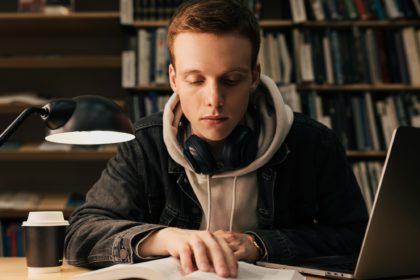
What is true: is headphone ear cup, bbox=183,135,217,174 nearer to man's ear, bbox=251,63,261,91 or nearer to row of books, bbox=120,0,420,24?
man's ear, bbox=251,63,261,91

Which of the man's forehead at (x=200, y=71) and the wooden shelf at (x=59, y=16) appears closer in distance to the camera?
the man's forehead at (x=200, y=71)

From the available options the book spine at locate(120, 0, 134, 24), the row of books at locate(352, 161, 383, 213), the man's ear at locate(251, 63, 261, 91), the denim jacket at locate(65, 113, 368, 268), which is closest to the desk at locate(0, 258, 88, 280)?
the denim jacket at locate(65, 113, 368, 268)

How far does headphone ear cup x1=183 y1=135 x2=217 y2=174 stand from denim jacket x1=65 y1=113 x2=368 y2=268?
0.33 ft

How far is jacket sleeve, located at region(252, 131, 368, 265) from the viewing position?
3.89ft

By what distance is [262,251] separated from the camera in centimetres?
115

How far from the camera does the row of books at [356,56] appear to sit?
315 centimetres

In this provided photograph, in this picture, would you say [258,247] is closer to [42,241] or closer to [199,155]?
[199,155]

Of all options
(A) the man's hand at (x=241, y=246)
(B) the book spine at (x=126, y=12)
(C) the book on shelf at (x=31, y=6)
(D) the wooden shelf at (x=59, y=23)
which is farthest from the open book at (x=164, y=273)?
(C) the book on shelf at (x=31, y=6)

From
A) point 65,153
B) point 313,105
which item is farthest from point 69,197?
point 313,105

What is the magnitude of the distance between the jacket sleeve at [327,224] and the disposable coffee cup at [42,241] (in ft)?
1.22

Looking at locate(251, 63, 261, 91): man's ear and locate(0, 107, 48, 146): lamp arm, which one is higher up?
locate(251, 63, 261, 91): man's ear

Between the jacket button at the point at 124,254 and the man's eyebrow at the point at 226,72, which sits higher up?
the man's eyebrow at the point at 226,72

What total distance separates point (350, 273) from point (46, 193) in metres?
2.70

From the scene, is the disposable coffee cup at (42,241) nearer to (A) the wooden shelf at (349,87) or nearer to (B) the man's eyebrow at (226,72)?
(B) the man's eyebrow at (226,72)
